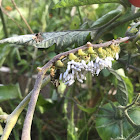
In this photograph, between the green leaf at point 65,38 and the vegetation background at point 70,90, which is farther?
the vegetation background at point 70,90

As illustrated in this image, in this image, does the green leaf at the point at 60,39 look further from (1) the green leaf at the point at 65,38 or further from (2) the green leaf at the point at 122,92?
(2) the green leaf at the point at 122,92

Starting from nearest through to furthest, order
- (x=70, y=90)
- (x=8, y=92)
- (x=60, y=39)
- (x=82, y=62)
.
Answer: (x=82, y=62) < (x=60, y=39) < (x=8, y=92) < (x=70, y=90)

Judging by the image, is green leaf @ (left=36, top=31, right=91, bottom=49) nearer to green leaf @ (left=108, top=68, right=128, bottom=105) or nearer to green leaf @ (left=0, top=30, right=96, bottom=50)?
green leaf @ (left=0, top=30, right=96, bottom=50)

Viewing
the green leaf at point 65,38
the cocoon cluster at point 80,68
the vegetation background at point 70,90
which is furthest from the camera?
the vegetation background at point 70,90

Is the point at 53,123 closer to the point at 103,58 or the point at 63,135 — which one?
the point at 63,135

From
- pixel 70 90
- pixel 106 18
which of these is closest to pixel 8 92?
pixel 70 90

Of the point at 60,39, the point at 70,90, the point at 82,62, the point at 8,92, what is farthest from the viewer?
the point at 70,90

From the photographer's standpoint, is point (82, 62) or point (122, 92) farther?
point (122, 92)

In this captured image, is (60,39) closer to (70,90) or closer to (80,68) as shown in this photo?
(80,68)

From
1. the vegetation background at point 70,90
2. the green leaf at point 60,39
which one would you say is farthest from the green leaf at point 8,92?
the green leaf at point 60,39

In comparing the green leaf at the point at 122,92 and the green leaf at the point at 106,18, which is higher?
the green leaf at the point at 106,18

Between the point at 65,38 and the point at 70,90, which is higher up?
the point at 65,38

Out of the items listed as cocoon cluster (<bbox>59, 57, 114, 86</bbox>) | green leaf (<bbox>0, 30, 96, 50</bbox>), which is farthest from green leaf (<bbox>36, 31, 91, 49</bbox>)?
cocoon cluster (<bbox>59, 57, 114, 86</bbox>)
